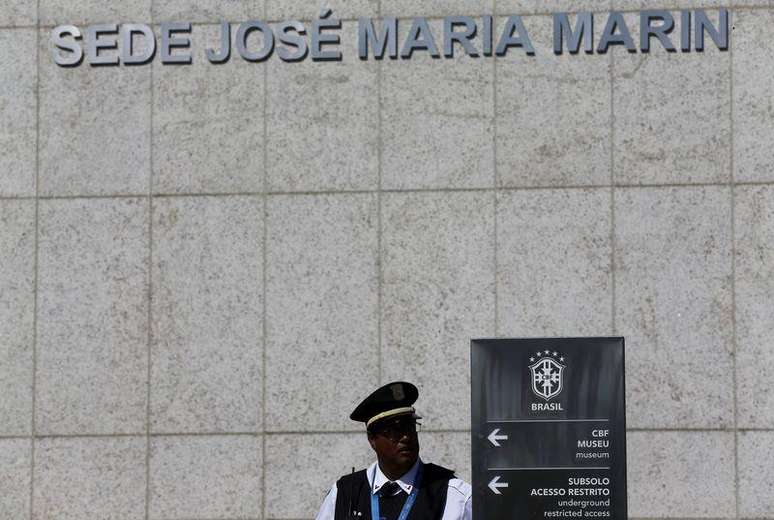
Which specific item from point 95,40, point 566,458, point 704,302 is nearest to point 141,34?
point 95,40

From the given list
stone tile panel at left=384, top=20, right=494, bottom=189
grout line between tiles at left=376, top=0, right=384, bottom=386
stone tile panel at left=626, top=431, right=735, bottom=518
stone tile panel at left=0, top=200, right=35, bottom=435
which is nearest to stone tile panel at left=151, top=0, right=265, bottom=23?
grout line between tiles at left=376, top=0, right=384, bottom=386

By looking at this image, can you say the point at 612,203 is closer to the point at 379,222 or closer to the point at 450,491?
the point at 379,222

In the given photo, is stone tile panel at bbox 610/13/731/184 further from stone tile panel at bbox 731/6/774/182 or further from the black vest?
the black vest

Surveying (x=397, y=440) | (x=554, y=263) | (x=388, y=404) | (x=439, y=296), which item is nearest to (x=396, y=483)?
(x=397, y=440)

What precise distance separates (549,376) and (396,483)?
963mm

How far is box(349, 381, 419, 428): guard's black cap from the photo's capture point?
882 cm

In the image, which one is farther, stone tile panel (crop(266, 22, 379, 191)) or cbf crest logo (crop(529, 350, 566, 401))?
stone tile panel (crop(266, 22, 379, 191))

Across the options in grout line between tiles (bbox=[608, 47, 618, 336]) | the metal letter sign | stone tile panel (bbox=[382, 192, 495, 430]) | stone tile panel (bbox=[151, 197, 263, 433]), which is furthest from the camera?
stone tile panel (bbox=[151, 197, 263, 433])

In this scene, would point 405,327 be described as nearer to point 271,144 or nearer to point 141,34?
point 271,144

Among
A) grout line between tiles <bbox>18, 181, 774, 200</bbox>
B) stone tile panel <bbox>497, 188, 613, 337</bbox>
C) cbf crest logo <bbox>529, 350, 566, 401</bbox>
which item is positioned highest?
grout line between tiles <bbox>18, 181, 774, 200</bbox>

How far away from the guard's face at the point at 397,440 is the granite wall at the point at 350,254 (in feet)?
12.9

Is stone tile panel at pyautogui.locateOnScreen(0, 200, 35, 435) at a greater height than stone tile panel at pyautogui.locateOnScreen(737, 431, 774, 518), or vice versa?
stone tile panel at pyautogui.locateOnScreen(0, 200, 35, 435)

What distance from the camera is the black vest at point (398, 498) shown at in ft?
28.6

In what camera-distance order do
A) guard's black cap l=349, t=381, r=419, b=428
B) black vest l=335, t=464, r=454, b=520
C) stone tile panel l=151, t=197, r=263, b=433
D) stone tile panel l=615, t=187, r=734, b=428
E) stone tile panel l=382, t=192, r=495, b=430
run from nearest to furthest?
1. black vest l=335, t=464, r=454, b=520
2. guard's black cap l=349, t=381, r=419, b=428
3. stone tile panel l=615, t=187, r=734, b=428
4. stone tile panel l=382, t=192, r=495, b=430
5. stone tile panel l=151, t=197, r=263, b=433
